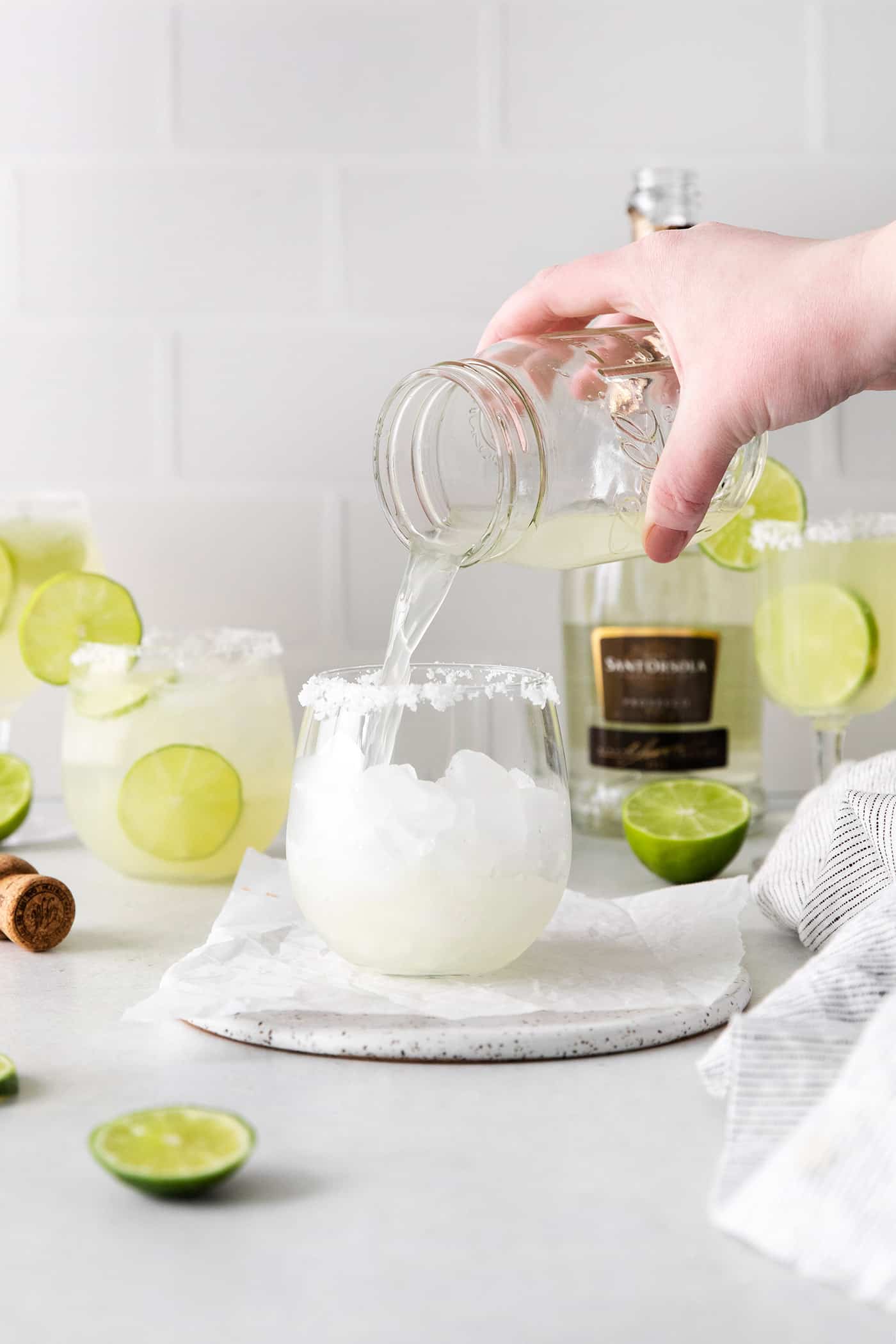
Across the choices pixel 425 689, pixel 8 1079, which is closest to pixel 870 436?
pixel 425 689

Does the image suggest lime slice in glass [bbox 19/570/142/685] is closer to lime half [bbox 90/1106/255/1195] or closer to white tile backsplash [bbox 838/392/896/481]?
lime half [bbox 90/1106/255/1195]

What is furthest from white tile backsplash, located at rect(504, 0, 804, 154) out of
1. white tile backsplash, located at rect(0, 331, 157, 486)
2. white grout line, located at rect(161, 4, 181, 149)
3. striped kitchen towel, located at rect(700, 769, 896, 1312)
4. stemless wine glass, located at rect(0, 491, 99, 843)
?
striped kitchen towel, located at rect(700, 769, 896, 1312)

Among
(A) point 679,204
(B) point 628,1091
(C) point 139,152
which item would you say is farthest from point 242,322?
(B) point 628,1091

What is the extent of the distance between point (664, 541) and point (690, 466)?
2.4 inches

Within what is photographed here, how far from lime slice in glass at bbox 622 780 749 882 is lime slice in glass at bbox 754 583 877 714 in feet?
0.43

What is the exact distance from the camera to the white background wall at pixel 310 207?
4.47ft

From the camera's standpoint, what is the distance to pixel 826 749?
48.3 inches

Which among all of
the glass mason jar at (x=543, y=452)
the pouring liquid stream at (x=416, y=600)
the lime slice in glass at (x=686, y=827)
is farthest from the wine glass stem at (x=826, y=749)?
the pouring liquid stream at (x=416, y=600)

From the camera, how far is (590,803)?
129cm

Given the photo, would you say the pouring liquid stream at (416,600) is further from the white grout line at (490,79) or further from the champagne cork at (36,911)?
the white grout line at (490,79)

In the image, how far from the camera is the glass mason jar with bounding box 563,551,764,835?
1.23m

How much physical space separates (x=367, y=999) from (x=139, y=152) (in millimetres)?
976

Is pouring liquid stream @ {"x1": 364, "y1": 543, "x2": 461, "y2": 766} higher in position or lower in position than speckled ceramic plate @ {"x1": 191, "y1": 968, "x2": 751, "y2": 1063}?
higher

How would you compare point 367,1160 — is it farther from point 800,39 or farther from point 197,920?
point 800,39
